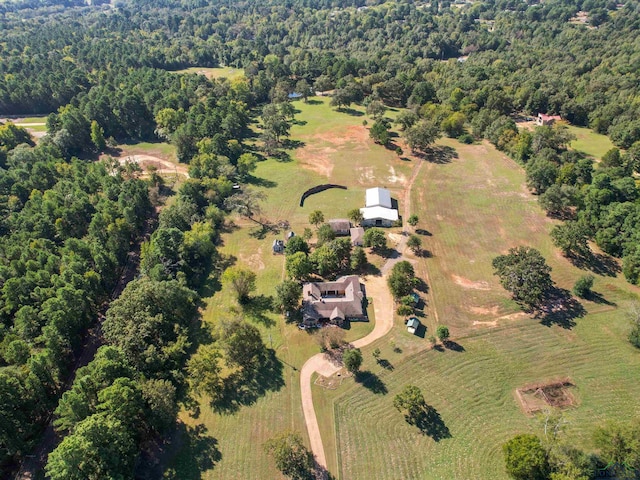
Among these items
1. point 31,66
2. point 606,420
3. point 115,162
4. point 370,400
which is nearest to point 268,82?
point 115,162

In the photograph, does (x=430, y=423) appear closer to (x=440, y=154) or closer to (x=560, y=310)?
(x=560, y=310)

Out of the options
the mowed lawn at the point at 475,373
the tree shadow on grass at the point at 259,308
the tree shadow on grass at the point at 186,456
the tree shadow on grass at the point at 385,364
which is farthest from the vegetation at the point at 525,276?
the tree shadow on grass at the point at 186,456

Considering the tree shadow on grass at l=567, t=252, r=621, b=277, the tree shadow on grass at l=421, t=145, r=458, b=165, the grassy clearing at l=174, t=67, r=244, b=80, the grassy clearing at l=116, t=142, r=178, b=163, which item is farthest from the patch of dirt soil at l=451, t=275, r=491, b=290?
the grassy clearing at l=174, t=67, r=244, b=80

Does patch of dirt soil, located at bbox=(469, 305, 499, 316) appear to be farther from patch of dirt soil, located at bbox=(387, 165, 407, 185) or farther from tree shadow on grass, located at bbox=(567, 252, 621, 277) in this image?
patch of dirt soil, located at bbox=(387, 165, 407, 185)

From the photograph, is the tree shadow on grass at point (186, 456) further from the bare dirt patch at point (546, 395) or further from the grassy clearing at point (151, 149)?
the grassy clearing at point (151, 149)

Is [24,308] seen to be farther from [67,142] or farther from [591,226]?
[591,226]
